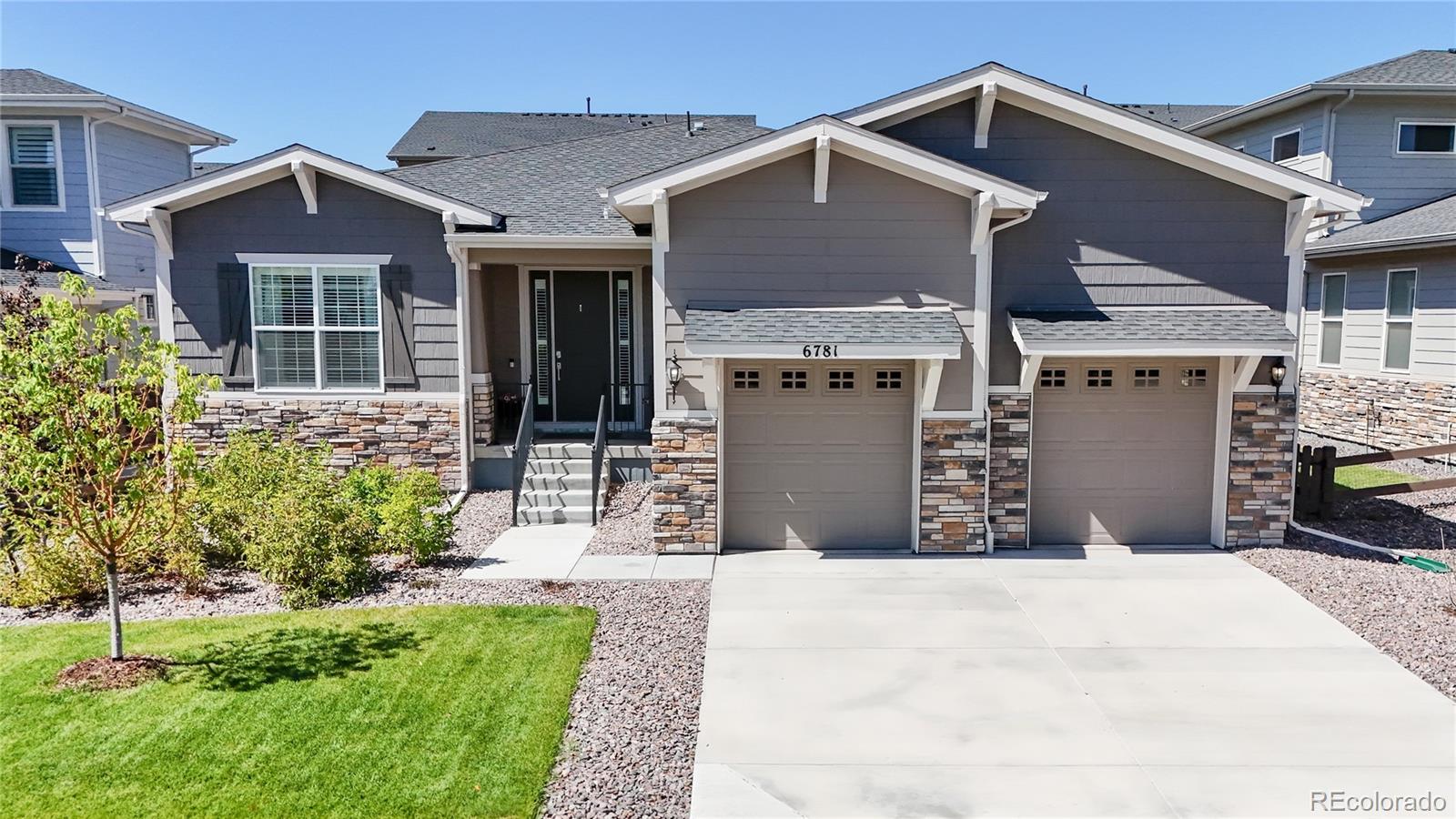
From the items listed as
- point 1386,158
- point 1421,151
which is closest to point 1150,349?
point 1386,158

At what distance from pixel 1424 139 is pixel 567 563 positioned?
1707 centimetres

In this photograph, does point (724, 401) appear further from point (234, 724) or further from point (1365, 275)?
point (1365, 275)

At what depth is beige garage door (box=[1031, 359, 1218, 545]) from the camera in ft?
30.0

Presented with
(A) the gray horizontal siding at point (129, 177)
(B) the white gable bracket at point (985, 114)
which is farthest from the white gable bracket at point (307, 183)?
(B) the white gable bracket at point (985, 114)

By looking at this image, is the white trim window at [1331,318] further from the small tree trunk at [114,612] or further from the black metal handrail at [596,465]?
the small tree trunk at [114,612]

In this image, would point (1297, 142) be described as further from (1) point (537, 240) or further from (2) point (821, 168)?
(1) point (537, 240)

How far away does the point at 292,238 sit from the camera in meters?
11.0

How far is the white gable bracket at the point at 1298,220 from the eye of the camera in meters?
8.65

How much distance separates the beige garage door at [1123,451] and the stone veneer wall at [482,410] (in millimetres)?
6812

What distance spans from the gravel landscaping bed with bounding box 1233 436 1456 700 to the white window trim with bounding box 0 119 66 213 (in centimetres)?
1837

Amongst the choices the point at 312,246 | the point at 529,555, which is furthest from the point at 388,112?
the point at 529,555

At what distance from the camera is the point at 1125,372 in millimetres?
9141

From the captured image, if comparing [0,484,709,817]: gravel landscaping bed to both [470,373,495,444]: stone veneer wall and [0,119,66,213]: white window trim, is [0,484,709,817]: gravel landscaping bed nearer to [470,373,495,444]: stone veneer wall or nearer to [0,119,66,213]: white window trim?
[470,373,495,444]: stone veneer wall

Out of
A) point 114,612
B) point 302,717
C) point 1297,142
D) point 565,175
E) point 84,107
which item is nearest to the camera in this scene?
point 302,717
